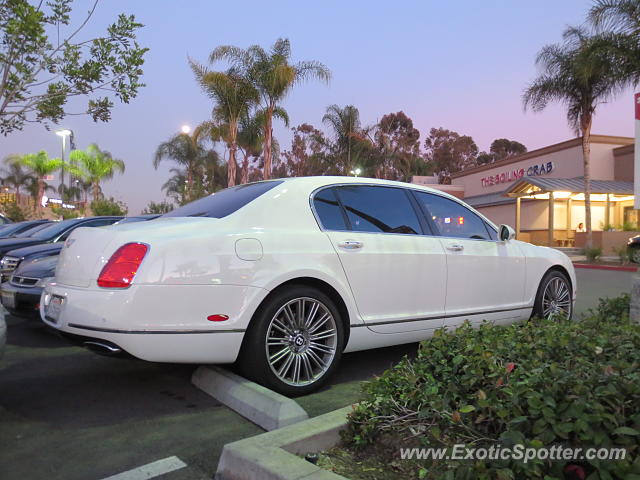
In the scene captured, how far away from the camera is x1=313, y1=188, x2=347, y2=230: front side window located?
12.7ft

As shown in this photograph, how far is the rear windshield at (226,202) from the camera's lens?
3.68 meters

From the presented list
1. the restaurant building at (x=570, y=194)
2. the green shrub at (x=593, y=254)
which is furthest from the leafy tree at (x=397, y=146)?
the green shrub at (x=593, y=254)

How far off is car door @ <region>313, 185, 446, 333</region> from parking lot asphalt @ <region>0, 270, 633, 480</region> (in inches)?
23.3

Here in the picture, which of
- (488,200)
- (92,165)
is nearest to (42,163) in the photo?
(92,165)

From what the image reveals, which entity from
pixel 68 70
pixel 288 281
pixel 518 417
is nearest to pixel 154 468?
pixel 288 281

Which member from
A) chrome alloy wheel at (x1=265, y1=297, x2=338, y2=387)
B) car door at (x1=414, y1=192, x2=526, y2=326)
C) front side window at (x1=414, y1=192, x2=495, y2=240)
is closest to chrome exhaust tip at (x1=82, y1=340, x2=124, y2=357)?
chrome alloy wheel at (x1=265, y1=297, x2=338, y2=387)

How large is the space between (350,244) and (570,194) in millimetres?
28017

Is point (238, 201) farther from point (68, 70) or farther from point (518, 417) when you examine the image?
point (68, 70)

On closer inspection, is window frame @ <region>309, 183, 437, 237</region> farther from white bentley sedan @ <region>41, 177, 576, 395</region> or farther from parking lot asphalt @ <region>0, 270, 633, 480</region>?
parking lot asphalt @ <region>0, 270, 633, 480</region>

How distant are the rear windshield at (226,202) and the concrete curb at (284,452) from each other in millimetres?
1579

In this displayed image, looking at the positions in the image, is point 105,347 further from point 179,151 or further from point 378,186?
point 179,151

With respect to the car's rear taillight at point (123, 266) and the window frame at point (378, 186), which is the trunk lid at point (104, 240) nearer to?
the car's rear taillight at point (123, 266)

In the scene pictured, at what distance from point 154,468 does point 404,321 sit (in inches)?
85.4

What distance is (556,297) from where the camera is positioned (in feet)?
→ 18.2
